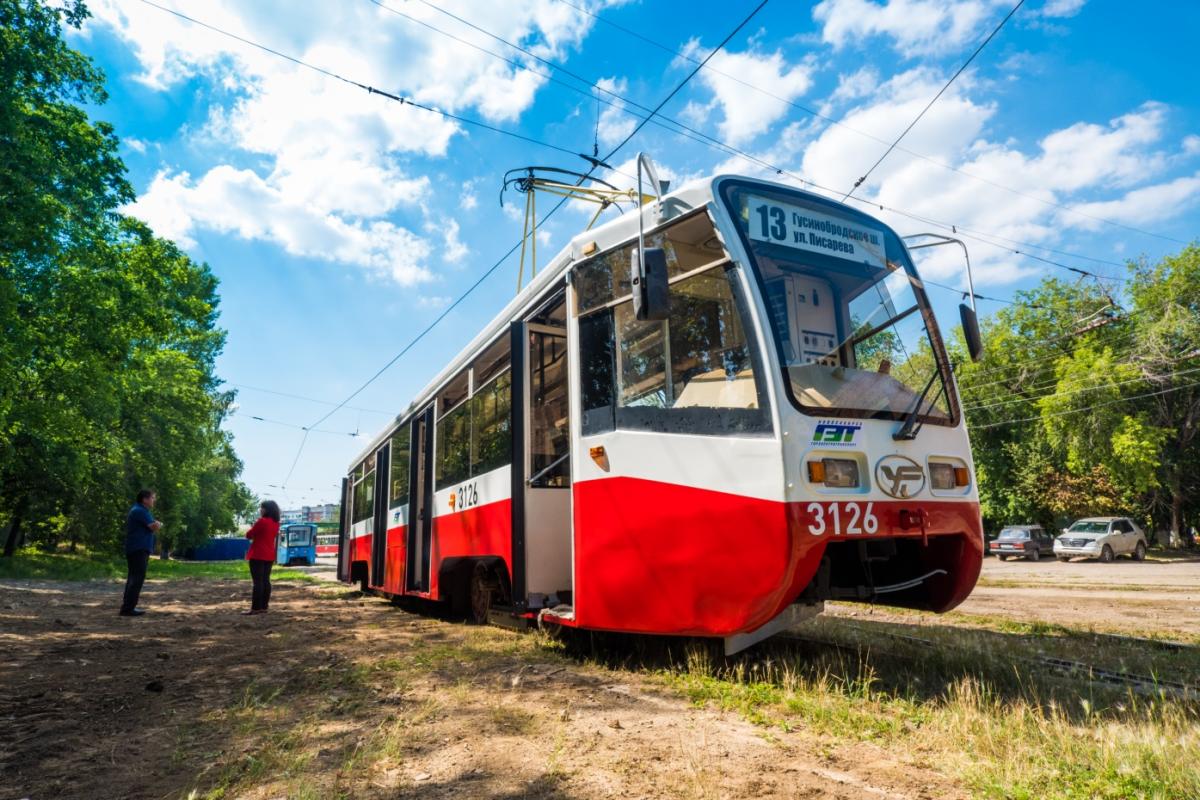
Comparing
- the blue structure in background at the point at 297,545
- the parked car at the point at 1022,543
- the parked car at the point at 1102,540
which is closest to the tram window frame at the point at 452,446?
the parked car at the point at 1102,540

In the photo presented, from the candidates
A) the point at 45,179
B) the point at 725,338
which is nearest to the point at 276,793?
the point at 725,338

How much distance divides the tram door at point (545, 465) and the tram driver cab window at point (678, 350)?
3.10 feet

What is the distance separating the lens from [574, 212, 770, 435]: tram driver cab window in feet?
15.4

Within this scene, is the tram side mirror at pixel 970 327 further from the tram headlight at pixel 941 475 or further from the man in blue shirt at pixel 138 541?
the man in blue shirt at pixel 138 541

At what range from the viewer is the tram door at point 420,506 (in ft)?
30.7

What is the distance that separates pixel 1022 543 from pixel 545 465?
30.3 m

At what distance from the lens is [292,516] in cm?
11194

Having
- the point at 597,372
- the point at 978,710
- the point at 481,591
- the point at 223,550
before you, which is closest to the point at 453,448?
the point at 481,591

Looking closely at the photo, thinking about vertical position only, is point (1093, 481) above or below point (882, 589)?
above

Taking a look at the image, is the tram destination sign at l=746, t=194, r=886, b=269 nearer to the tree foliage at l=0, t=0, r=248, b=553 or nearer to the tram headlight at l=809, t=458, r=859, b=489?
the tram headlight at l=809, t=458, r=859, b=489

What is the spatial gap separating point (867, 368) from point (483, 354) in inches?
162

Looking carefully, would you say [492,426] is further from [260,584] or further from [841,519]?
[260,584]

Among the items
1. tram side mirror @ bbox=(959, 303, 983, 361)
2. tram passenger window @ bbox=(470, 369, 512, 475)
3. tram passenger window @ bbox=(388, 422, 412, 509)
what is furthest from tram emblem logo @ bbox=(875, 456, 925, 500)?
tram passenger window @ bbox=(388, 422, 412, 509)

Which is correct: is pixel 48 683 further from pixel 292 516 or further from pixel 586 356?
pixel 292 516
